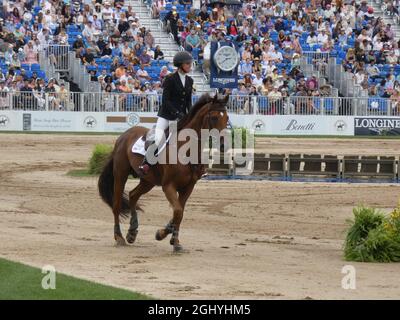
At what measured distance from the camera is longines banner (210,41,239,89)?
37.8 m

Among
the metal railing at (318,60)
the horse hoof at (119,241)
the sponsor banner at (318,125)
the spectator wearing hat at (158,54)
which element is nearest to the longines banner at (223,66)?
the sponsor banner at (318,125)

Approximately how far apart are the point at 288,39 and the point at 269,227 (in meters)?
31.2

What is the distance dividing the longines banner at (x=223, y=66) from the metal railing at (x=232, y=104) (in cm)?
526

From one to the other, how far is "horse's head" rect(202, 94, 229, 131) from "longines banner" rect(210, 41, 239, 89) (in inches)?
828

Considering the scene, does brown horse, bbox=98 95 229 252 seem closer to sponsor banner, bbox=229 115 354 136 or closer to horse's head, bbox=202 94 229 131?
horse's head, bbox=202 94 229 131

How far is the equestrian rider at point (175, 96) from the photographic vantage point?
1722cm

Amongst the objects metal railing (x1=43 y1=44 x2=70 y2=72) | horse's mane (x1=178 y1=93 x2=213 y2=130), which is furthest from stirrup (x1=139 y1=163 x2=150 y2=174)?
metal railing (x1=43 y1=44 x2=70 y2=72)

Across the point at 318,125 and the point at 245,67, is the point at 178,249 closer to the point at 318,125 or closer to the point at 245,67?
the point at 318,125

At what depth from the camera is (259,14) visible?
52031mm

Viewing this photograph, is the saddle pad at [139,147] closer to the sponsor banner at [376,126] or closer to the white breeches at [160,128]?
the white breeches at [160,128]

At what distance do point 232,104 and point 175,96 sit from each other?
90.2 ft

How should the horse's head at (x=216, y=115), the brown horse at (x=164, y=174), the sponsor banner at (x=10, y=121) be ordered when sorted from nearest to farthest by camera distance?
the horse's head at (x=216, y=115)
the brown horse at (x=164, y=174)
the sponsor banner at (x=10, y=121)

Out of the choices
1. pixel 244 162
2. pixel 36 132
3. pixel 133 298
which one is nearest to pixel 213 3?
pixel 36 132

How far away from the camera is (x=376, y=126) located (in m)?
46.1
